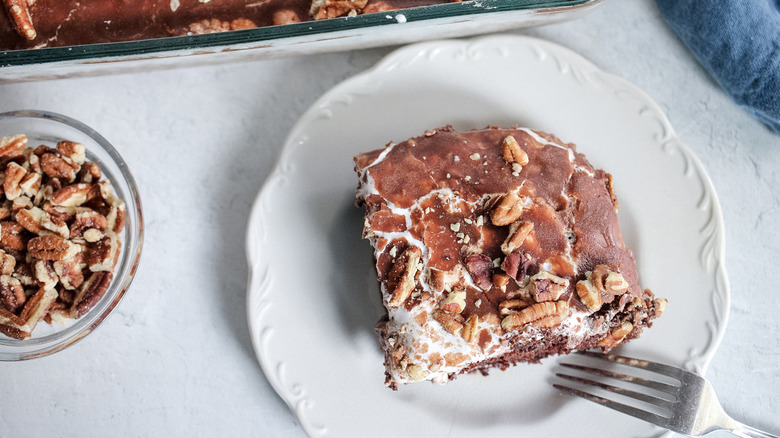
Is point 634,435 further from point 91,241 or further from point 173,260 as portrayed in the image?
point 91,241

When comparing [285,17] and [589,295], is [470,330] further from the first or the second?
[285,17]

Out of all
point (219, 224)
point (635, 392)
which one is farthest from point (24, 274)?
point (635, 392)

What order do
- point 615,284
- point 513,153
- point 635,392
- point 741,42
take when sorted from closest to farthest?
point 615,284 < point 513,153 < point 635,392 < point 741,42

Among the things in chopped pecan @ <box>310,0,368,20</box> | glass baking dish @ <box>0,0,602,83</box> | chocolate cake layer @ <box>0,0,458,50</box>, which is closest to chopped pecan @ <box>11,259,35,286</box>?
glass baking dish @ <box>0,0,602,83</box>

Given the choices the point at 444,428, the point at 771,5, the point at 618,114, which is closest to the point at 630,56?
the point at 618,114

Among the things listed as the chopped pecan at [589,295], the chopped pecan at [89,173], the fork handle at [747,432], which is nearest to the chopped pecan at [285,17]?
the chopped pecan at [89,173]

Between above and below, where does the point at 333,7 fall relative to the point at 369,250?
above
